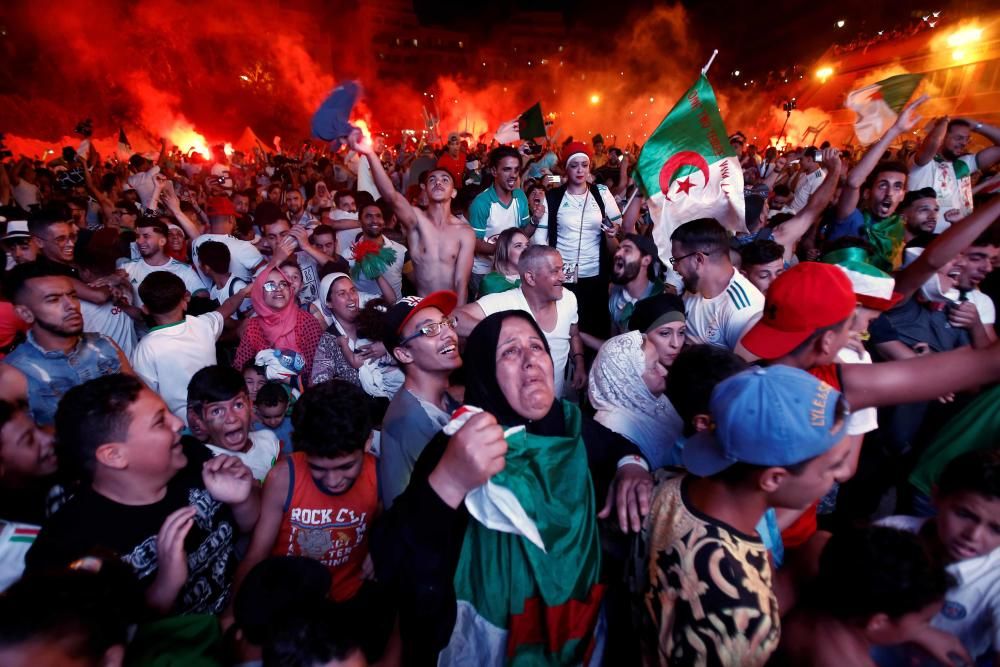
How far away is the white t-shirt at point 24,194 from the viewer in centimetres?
864

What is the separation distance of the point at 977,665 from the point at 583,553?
165cm

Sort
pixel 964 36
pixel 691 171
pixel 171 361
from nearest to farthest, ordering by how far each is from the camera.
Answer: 1. pixel 171 361
2. pixel 691 171
3. pixel 964 36

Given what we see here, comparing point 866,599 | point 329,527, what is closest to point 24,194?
point 329,527

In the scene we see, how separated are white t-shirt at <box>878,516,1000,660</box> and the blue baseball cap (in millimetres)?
1091

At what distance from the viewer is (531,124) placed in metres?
8.62

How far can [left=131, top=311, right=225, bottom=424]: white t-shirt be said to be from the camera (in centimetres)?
359

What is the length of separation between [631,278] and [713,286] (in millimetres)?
1132

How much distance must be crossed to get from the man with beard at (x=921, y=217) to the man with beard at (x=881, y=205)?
5.5 inches

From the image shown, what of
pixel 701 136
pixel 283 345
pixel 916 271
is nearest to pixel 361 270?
pixel 283 345

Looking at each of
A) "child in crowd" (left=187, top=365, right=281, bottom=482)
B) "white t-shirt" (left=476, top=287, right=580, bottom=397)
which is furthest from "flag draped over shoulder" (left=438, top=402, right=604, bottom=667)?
"white t-shirt" (left=476, top=287, right=580, bottom=397)

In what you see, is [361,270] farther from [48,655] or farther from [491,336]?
[48,655]

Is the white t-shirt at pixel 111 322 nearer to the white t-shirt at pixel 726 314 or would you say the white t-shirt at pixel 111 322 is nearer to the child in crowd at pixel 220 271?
the child in crowd at pixel 220 271

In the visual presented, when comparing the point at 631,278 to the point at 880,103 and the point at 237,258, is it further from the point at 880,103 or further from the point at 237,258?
the point at 237,258

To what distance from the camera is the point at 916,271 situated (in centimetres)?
299
